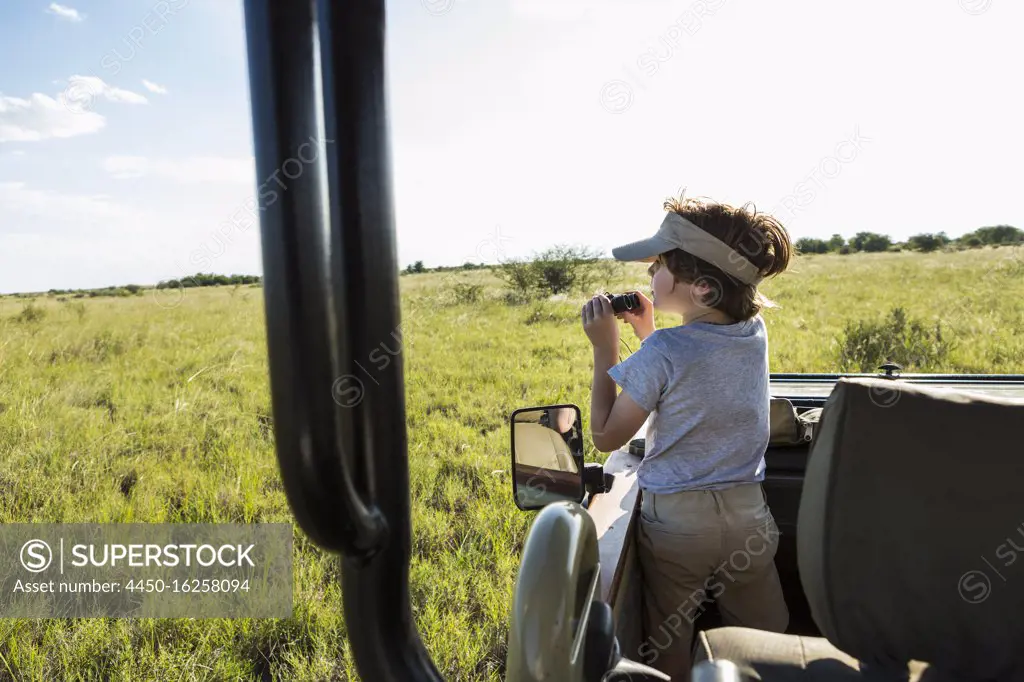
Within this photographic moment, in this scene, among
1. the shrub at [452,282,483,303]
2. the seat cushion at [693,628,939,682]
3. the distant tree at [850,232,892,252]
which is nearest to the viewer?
the seat cushion at [693,628,939,682]

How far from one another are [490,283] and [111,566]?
1722 cm

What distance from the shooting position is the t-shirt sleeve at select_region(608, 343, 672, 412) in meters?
1.74

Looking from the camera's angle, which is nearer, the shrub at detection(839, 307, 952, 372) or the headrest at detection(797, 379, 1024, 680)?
the headrest at detection(797, 379, 1024, 680)

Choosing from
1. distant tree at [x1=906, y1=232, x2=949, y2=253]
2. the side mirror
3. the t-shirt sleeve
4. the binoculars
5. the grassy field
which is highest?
distant tree at [x1=906, y1=232, x2=949, y2=253]

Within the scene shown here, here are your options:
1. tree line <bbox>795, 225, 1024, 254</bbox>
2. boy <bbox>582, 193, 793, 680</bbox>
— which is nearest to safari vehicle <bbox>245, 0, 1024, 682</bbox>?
boy <bbox>582, 193, 793, 680</bbox>

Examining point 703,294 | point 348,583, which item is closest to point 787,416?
point 703,294

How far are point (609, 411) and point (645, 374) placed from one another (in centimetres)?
16

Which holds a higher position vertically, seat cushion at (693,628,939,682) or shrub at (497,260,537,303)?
shrub at (497,260,537,303)

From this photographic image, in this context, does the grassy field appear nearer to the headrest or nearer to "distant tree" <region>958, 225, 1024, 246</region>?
the headrest

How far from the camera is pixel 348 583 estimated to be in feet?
1.92

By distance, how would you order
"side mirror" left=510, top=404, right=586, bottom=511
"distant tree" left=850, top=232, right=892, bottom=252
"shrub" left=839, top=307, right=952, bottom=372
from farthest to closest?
"distant tree" left=850, top=232, right=892, bottom=252, "shrub" left=839, top=307, right=952, bottom=372, "side mirror" left=510, top=404, right=586, bottom=511

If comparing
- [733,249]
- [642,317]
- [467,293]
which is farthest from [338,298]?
[467,293]

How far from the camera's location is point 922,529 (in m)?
1.01

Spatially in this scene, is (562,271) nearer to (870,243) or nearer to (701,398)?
(701,398)
